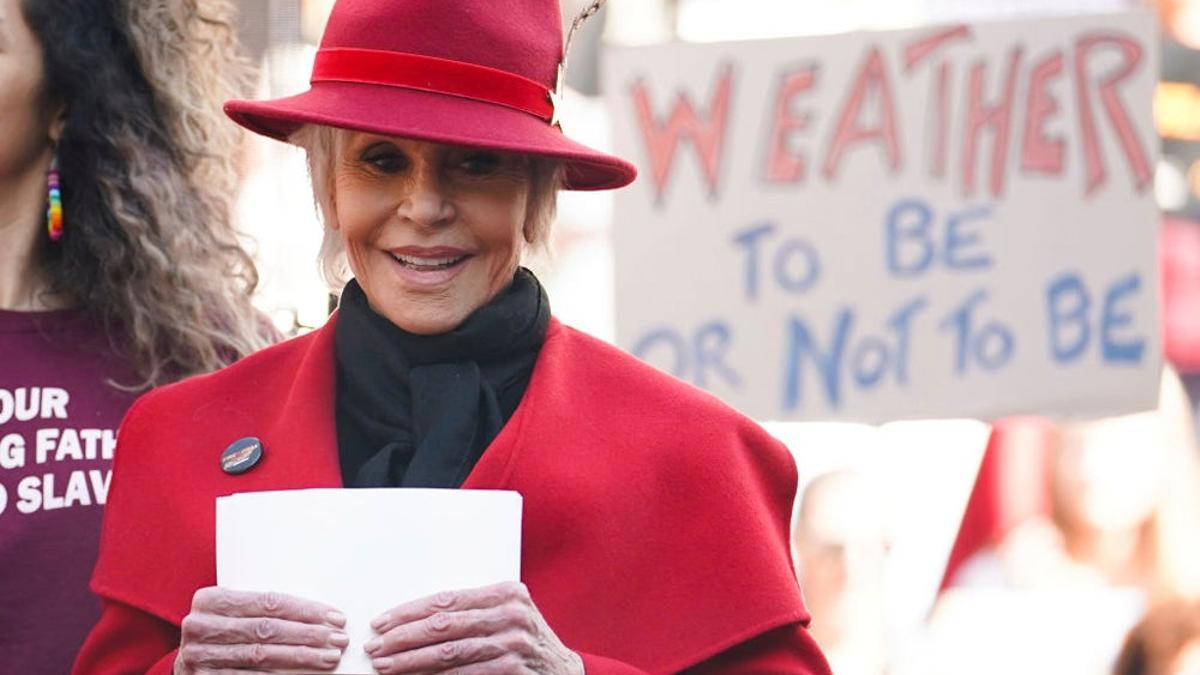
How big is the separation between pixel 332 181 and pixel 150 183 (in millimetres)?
708

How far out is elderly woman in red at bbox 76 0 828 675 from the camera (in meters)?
2.62

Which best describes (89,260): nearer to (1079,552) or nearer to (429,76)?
(429,76)

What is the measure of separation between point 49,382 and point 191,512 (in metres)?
0.58

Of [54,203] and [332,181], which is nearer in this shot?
[332,181]

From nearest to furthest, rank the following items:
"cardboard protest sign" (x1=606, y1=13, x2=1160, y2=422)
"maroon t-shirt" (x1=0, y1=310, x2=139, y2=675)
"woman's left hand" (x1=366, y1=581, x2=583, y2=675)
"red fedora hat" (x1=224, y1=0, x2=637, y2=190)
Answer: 1. "woman's left hand" (x1=366, y1=581, x2=583, y2=675)
2. "red fedora hat" (x1=224, y1=0, x2=637, y2=190)
3. "maroon t-shirt" (x1=0, y1=310, x2=139, y2=675)
4. "cardboard protest sign" (x1=606, y1=13, x2=1160, y2=422)

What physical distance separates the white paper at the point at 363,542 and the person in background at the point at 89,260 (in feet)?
2.85

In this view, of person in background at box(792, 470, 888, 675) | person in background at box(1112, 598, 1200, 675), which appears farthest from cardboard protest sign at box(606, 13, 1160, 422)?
person in background at box(1112, 598, 1200, 675)

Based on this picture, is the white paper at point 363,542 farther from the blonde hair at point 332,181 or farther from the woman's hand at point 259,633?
the blonde hair at point 332,181

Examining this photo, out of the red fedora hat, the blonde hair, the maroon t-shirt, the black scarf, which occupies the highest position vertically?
the red fedora hat

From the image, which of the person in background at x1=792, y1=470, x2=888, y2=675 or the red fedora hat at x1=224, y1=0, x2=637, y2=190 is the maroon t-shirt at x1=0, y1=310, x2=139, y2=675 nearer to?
the red fedora hat at x1=224, y1=0, x2=637, y2=190

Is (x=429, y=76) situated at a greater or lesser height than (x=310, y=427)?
greater

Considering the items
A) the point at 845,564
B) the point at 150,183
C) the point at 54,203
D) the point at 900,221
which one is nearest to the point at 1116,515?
the point at 845,564

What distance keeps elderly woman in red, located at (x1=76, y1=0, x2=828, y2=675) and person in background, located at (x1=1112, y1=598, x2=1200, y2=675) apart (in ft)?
8.38

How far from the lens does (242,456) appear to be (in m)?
2.71
